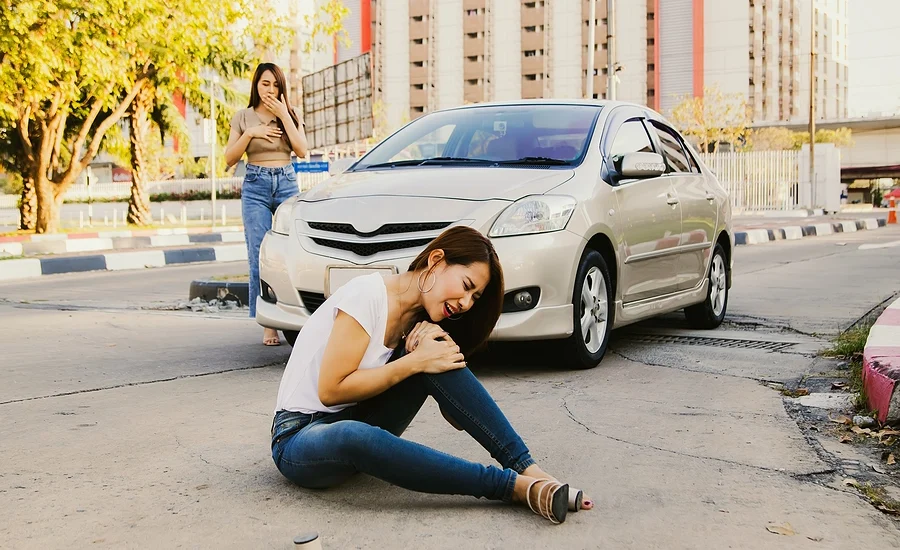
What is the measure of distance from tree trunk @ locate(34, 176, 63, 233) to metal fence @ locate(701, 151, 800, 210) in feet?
68.3

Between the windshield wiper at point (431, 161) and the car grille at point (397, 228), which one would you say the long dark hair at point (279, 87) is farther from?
the car grille at point (397, 228)

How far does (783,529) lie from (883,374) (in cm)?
166

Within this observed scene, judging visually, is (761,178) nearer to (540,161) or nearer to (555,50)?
(540,161)

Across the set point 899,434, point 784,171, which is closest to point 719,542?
point 899,434

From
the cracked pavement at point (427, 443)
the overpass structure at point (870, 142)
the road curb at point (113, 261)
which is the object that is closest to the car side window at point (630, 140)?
the cracked pavement at point (427, 443)

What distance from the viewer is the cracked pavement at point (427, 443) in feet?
10.0

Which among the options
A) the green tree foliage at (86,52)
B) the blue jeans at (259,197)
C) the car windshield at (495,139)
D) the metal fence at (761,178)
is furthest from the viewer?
the metal fence at (761,178)

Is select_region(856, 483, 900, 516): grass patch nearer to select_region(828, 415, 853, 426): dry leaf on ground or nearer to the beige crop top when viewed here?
select_region(828, 415, 853, 426): dry leaf on ground

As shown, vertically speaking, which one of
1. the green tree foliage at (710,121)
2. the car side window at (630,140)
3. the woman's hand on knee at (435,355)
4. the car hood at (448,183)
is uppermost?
the green tree foliage at (710,121)

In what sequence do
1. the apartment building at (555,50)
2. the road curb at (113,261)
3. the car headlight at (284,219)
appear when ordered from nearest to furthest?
1. the car headlight at (284,219)
2. the road curb at (113,261)
3. the apartment building at (555,50)

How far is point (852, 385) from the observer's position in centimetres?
532

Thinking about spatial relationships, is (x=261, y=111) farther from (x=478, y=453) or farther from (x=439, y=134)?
(x=478, y=453)

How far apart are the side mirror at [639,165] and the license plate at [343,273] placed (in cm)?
166

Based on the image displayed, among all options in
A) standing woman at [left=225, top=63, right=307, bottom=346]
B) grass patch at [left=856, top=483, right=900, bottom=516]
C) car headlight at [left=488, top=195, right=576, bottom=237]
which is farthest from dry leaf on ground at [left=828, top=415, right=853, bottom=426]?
standing woman at [left=225, top=63, right=307, bottom=346]
